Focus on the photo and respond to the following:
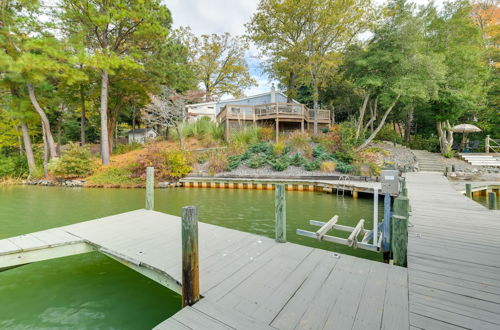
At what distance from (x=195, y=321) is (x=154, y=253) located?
1.58 m

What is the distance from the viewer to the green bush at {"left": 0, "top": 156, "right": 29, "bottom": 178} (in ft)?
47.3

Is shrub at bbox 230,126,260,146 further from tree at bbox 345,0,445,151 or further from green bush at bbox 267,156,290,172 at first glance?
tree at bbox 345,0,445,151

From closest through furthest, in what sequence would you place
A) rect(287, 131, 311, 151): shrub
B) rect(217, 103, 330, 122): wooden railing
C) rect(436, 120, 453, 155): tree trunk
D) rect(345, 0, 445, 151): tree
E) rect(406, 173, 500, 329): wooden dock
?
rect(406, 173, 500, 329): wooden dock
rect(345, 0, 445, 151): tree
rect(287, 131, 311, 151): shrub
rect(436, 120, 453, 155): tree trunk
rect(217, 103, 330, 122): wooden railing

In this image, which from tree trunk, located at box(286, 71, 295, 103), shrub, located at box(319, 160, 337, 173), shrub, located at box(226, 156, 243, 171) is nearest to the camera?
shrub, located at box(319, 160, 337, 173)

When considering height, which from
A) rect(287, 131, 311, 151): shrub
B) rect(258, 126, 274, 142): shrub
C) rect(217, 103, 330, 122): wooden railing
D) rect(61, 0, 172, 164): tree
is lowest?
rect(287, 131, 311, 151): shrub

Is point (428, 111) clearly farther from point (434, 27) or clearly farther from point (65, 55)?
point (65, 55)

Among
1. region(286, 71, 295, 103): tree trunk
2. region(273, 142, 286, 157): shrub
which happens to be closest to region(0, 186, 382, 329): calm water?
region(273, 142, 286, 157): shrub

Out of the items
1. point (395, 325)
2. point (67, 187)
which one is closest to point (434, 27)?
point (395, 325)

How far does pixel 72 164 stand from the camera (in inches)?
511

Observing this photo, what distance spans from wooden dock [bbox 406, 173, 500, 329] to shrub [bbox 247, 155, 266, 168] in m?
8.65

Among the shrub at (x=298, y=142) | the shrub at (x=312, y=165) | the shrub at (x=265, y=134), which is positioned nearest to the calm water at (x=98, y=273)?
the shrub at (x=312, y=165)

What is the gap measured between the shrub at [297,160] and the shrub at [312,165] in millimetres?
317

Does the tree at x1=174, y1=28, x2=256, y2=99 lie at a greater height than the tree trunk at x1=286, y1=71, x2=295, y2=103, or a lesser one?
greater

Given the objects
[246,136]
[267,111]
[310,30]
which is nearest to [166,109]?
[246,136]
